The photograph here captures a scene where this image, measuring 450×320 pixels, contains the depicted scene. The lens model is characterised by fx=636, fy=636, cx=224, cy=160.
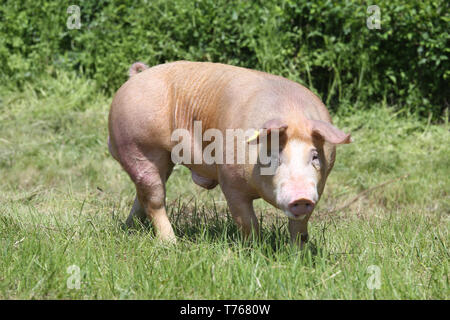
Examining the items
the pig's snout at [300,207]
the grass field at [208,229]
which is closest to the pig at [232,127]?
the pig's snout at [300,207]

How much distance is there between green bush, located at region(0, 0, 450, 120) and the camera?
24.1ft

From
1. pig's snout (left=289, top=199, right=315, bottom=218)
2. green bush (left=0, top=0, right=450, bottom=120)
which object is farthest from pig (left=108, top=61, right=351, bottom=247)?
green bush (left=0, top=0, right=450, bottom=120)

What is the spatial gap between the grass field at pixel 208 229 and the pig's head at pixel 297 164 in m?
0.37

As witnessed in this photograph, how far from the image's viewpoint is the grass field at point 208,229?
10.9 ft

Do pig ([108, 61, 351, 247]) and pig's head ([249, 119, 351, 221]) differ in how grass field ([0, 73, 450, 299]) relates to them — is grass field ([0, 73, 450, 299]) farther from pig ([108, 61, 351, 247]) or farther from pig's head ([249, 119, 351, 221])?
pig's head ([249, 119, 351, 221])

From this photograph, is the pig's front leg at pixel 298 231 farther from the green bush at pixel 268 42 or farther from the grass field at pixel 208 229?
the green bush at pixel 268 42

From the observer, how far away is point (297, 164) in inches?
133

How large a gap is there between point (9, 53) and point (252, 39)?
127 inches

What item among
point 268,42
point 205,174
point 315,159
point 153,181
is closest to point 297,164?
point 315,159

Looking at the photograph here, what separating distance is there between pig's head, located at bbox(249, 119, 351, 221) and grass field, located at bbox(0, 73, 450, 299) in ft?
1.22

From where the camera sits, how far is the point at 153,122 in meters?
4.17

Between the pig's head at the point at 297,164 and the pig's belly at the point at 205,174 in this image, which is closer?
the pig's head at the point at 297,164

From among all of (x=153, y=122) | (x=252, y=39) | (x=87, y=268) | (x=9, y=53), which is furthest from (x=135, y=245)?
(x=9, y=53)
